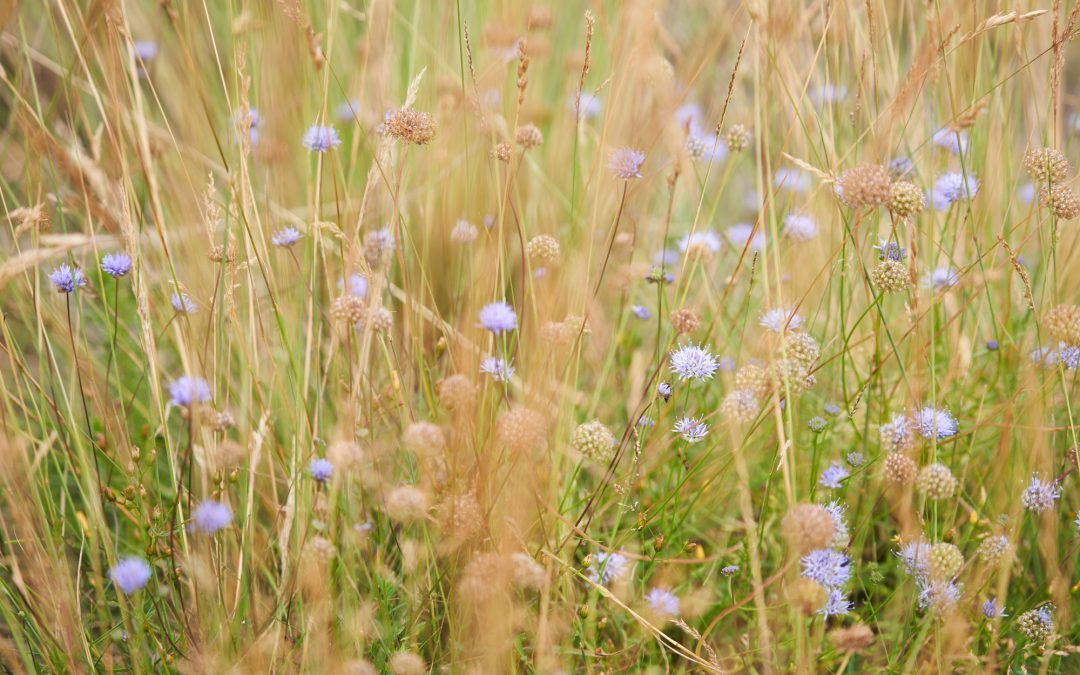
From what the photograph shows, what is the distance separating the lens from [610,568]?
1320 millimetres

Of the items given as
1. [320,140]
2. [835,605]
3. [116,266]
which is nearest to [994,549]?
[835,605]

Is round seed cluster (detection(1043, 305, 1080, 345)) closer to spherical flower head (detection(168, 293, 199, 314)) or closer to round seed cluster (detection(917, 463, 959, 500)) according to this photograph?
round seed cluster (detection(917, 463, 959, 500))

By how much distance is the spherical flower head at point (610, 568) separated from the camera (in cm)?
127

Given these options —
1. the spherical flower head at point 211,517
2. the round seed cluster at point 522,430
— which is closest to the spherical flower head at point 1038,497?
the round seed cluster at point 522,430

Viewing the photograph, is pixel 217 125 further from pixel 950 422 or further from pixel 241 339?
pixel 950 422

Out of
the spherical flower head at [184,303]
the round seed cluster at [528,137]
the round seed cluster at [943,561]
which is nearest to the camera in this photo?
the round seed cluster at [943,561]

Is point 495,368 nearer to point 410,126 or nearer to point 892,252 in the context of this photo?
point 410,126

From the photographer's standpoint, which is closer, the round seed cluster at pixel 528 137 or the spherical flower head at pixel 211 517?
the spherical flower head at pixel 211 517

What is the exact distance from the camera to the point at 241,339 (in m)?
1.22

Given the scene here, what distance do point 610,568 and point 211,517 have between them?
0.57m

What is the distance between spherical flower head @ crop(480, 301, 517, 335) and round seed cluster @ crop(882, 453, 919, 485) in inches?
22.1

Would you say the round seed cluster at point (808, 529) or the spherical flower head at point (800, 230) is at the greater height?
the spherical flower head at point (800, 230)

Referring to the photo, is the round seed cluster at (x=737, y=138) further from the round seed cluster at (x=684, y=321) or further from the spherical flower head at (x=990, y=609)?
the spherical flower head at (x=990, y=609)

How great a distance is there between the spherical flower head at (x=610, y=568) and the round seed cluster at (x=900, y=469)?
39cm
